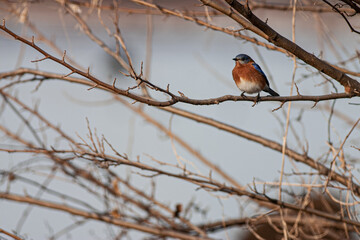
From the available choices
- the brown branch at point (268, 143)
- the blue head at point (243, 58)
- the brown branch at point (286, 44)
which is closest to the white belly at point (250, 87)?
the blue head at point (243, 58)

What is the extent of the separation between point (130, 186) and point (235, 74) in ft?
4.47

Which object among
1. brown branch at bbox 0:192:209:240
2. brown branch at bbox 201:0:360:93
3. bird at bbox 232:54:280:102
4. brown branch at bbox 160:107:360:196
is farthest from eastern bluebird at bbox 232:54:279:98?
brown branch at bbox 0:192:209:240

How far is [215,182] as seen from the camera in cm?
339

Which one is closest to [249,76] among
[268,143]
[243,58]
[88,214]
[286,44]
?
[243,58]

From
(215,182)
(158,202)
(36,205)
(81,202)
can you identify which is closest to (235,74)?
(215,182)

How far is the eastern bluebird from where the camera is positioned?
3.79 metres

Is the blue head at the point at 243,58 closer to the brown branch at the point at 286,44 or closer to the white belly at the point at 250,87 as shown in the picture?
the white belly at the point at 250,87

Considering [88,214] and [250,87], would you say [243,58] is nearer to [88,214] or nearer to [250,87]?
[250,87]

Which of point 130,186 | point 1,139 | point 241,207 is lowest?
point 241,207

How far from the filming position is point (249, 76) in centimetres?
381

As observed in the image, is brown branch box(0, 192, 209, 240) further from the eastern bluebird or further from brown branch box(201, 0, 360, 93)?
brown branch box(201, 0, 360, 93)

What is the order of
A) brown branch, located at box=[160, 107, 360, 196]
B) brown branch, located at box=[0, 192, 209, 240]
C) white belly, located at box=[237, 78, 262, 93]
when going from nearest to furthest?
1. brown branch, located at box=[160, 107, 360, 196]
2. white belly, located at box=[237, 78, 262, 93]
3. brown branch, located at box=[0, 192, 209, 240]

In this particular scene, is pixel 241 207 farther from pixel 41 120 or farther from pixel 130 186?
pixel 41 120

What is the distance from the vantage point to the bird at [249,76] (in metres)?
3.79
